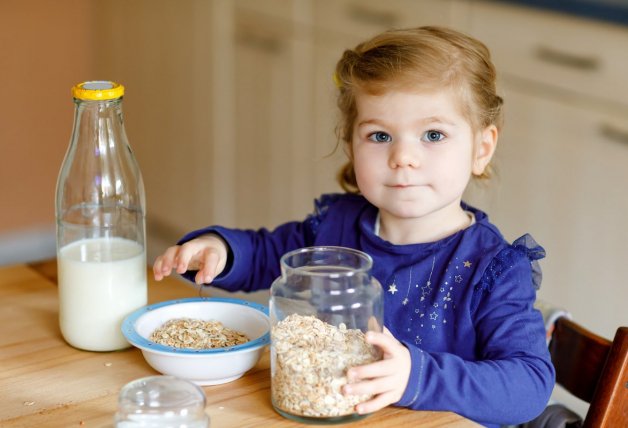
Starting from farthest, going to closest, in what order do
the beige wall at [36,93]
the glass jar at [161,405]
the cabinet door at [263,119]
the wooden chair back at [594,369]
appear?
the beige wall at [36,93] → the cabinet door at [263,119] → the wooden chair back at [594,369] → the glass jar at [161,405]

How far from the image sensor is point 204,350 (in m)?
1.06

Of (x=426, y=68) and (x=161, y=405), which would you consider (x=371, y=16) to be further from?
(x=161, y=405)

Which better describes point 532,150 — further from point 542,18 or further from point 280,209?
point 280,209

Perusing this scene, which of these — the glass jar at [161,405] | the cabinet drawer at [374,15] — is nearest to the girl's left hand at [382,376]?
the glass jar at [161,405]

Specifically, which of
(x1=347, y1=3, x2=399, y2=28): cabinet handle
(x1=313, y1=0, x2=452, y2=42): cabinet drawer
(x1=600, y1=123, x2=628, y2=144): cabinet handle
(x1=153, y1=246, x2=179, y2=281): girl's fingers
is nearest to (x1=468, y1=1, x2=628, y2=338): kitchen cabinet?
(x1=600, y1=123, x2=628, y2=144): cabinet handle

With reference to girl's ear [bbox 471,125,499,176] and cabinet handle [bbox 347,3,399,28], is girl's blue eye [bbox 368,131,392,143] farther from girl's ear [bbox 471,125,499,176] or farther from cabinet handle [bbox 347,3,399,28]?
cabinet handle [bbox 347,3,399,28]

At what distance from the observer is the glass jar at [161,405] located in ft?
2.99

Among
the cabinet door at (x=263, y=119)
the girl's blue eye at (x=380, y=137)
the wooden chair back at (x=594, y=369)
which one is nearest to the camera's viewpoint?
the wooden chair back at (x=594, y=369)

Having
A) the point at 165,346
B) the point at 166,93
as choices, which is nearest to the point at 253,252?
the point at 165,346

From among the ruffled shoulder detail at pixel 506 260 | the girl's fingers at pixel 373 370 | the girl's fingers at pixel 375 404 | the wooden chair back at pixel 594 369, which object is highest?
the ruffled shoulder detail at pixel 506 260

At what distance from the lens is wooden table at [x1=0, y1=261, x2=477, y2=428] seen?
1.00 m

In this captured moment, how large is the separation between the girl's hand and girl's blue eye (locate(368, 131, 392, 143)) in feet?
0.91

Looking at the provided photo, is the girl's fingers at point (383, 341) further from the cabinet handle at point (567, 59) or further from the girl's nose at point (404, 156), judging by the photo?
the cabinet handle at point (567, 59)

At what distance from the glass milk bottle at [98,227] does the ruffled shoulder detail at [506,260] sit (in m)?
0.42
